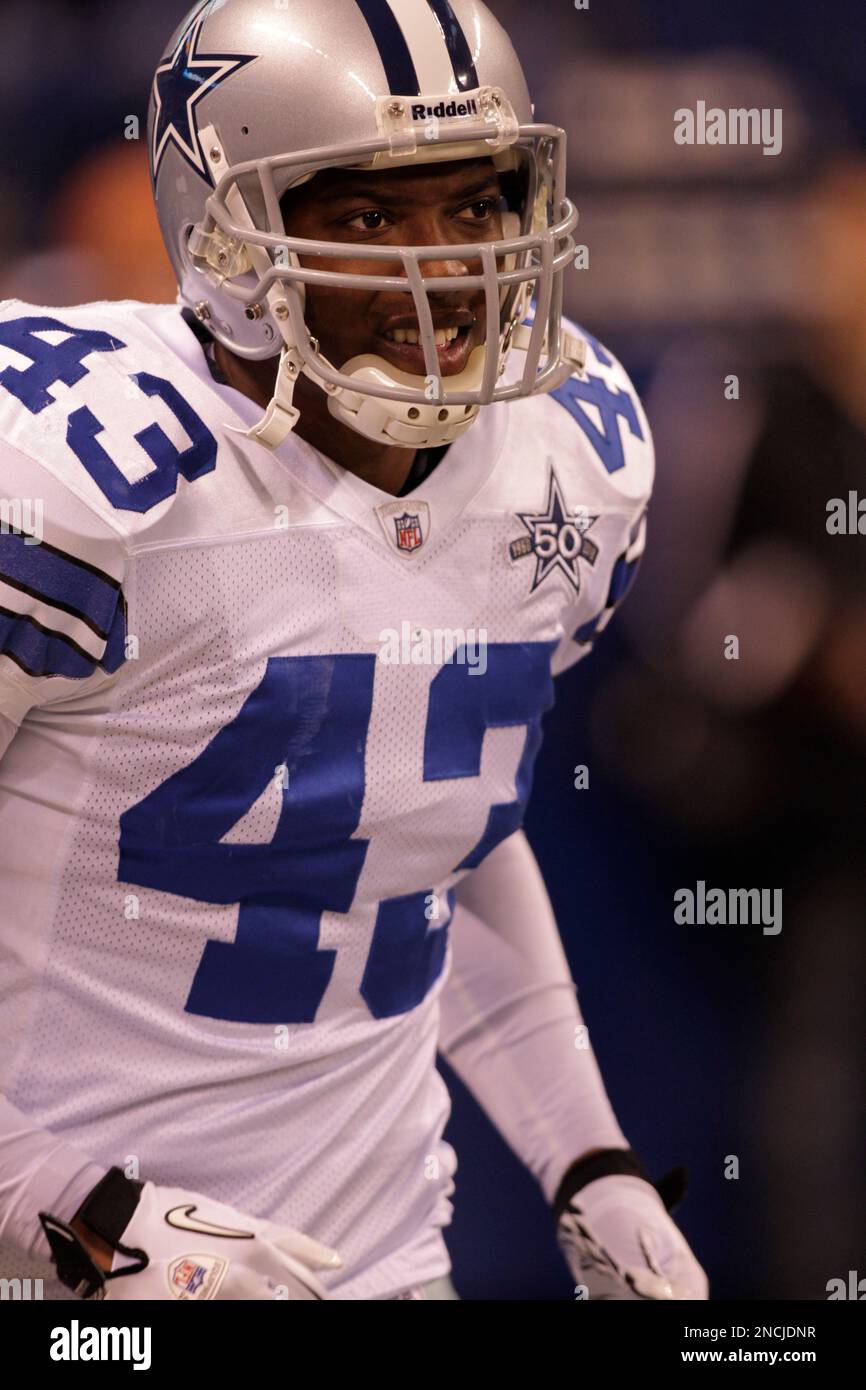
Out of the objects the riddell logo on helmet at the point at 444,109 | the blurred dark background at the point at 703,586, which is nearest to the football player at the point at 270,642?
the riddell logo on helmet at the point at 444,109

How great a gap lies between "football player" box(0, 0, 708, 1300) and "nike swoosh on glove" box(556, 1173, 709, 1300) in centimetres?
16

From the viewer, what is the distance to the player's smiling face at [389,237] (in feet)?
3.88

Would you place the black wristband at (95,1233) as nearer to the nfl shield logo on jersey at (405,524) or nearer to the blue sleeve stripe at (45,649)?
the blue sleeve stripe at (45,649)

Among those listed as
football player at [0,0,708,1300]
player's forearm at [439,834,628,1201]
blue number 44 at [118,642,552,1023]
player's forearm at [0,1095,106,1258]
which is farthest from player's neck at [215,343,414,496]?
player's forearm at [0,1095,106,1258]

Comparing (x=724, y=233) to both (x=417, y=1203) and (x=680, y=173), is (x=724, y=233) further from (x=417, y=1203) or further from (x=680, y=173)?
(x=417, y=1203)

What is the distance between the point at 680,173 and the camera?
1.83 m

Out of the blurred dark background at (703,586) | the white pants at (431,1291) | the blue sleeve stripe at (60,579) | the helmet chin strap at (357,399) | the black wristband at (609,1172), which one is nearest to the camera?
the blue sleeve stripe at (60,579)

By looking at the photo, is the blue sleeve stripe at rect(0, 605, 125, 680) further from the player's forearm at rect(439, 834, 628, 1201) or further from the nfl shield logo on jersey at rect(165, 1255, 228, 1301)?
the player's forearm at rect(439, 834, 628, 1201)

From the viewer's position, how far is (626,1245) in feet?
4.56

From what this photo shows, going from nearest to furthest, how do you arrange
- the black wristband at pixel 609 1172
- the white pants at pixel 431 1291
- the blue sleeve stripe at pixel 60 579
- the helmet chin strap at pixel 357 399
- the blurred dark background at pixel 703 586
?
the blue sleeve stripe at pixel 60 579
the helmet chin strap at pixel 357 399
the white pants at pixel 431 1291
the black wristband at pixel 609 1172
the blurred dark background at pixel 703 586

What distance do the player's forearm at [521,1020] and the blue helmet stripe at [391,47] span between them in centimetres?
62

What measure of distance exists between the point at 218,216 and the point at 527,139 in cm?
22

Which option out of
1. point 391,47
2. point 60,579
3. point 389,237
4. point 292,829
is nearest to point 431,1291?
point 292,829

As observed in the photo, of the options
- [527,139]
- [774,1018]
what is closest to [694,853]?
[774,1018]
